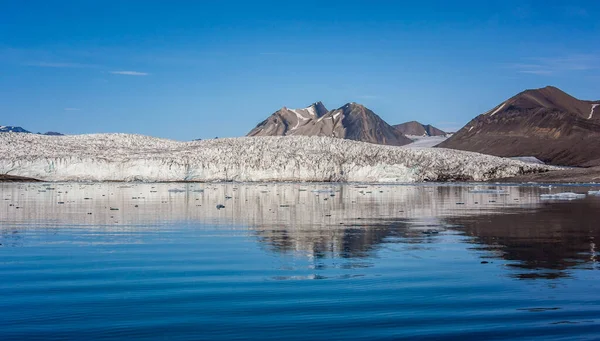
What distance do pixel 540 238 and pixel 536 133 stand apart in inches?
5876

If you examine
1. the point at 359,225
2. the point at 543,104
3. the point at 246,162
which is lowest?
the point at 359,225

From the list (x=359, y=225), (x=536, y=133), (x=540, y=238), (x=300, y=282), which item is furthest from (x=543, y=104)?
(x=300, y=282)

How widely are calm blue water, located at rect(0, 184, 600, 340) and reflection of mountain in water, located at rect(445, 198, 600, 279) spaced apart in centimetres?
4

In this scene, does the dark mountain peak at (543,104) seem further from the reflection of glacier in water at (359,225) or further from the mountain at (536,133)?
the reflection of glacier in water at (359,225)

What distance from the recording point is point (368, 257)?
1002 centimetres

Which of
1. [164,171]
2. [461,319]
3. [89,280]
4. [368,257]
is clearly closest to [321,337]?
[461,319]

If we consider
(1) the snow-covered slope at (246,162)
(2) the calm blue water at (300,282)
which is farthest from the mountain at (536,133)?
(2) the calm blue water at (300,282)

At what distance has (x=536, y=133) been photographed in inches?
6014

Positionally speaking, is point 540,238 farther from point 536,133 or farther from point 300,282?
point 536,133

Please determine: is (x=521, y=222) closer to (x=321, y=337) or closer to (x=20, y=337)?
(x=321, y=337)

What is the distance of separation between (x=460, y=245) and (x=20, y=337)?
7844 mm

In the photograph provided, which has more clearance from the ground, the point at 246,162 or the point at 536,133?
the point at 536,133

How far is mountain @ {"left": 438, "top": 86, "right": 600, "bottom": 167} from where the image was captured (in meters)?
133

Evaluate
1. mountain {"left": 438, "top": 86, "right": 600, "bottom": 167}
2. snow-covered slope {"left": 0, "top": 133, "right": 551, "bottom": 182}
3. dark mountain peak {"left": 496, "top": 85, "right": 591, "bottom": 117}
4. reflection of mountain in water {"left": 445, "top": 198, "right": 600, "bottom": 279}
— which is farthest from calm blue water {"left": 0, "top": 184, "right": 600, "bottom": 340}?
dark mountain peak {"left": 496, "top": 85, "right": 591, "bottom": 117}
